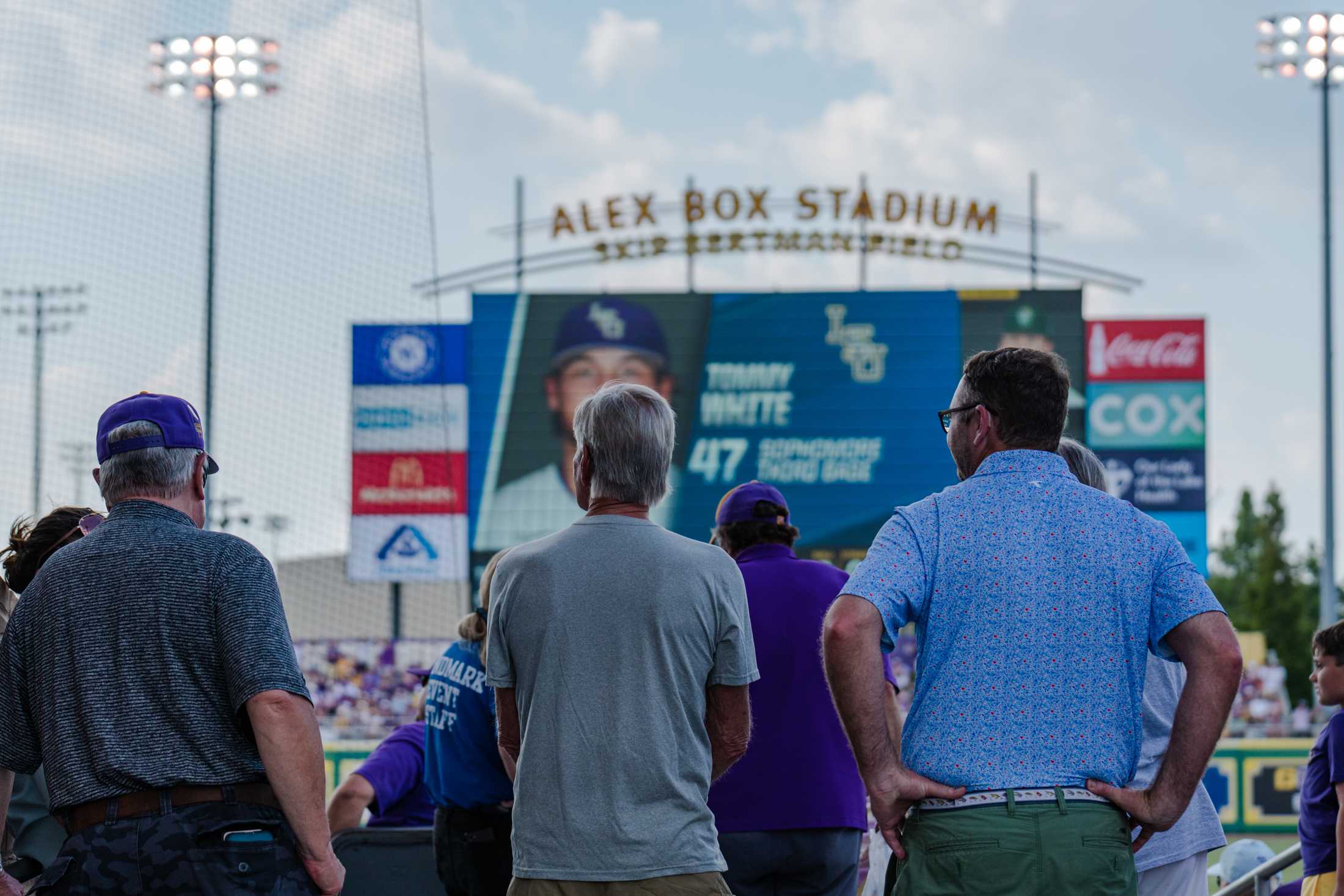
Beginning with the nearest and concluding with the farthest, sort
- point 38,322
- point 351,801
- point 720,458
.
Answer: point 351,801
point 720,458
point 38,322

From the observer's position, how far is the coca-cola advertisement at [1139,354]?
68.9 ft

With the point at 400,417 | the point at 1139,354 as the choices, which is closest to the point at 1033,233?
the point at 1139,354

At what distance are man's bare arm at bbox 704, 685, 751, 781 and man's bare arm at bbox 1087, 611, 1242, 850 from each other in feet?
2.28

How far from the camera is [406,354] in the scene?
21062mm

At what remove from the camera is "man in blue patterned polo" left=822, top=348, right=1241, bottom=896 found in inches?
90.5

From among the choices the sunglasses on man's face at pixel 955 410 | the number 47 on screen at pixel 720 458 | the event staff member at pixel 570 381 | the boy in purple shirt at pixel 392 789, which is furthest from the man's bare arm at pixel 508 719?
the event staff member at pixel 570 381

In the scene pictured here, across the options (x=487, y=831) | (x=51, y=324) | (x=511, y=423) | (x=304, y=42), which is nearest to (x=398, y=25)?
(x=304, y=42)

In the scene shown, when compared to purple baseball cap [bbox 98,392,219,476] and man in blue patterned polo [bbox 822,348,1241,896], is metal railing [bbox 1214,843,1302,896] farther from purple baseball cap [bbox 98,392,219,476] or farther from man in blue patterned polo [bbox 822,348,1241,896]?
purple baseball cap [bbox 98,392,219,476]

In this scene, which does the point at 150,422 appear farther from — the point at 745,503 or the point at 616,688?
the point at 745,503

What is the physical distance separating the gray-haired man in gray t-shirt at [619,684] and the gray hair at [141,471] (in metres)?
0.66

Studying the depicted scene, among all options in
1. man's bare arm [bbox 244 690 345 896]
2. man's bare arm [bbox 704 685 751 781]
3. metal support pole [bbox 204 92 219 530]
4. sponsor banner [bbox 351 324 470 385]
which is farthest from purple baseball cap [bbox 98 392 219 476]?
sponsor banner [bbox 351 324 470 385]

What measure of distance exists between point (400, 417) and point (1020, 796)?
19.3 metres

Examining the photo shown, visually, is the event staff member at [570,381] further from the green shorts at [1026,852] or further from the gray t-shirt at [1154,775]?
the green shorts at [1026,852]

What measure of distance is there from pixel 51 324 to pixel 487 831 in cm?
2898
